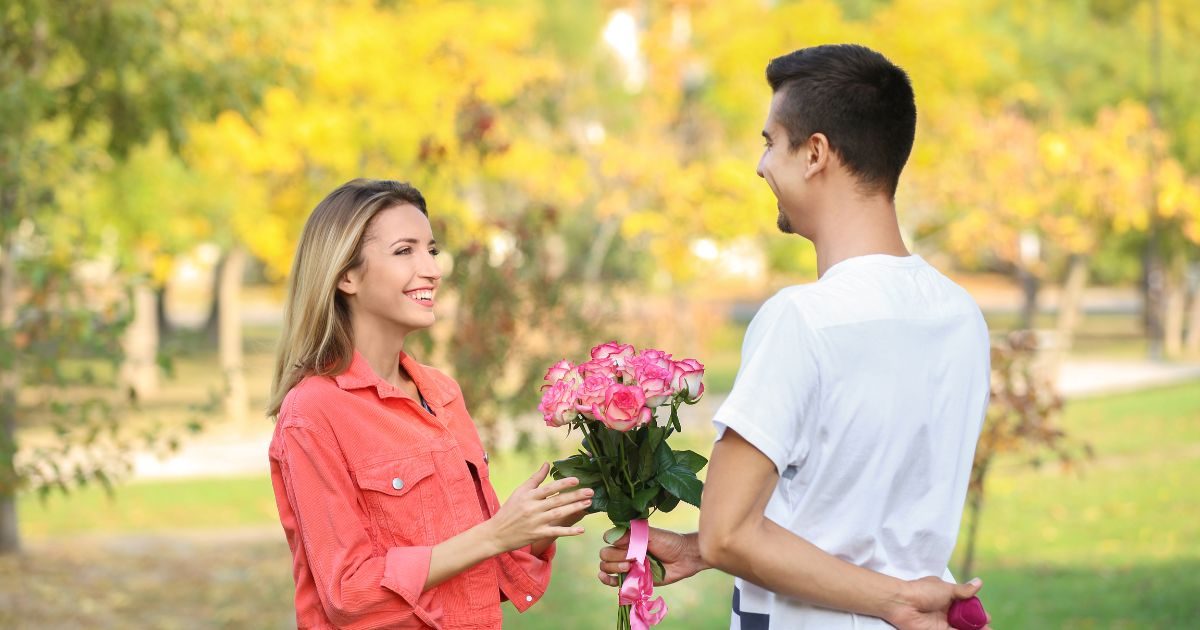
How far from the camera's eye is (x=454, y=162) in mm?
10500

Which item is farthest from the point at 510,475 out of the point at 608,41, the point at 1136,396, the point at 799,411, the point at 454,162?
the point at 608,41

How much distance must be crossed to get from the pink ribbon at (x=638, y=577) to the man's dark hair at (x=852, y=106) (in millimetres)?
839

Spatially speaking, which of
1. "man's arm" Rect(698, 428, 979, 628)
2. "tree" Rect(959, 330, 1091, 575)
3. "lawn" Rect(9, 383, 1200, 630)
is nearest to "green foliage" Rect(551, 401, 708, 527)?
"man's arm" Rect(698, 428, 979, 628)

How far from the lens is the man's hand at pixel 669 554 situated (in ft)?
8.80

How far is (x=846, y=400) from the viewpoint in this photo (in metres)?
2.29

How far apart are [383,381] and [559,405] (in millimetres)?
523

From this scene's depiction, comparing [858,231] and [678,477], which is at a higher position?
[858,231]

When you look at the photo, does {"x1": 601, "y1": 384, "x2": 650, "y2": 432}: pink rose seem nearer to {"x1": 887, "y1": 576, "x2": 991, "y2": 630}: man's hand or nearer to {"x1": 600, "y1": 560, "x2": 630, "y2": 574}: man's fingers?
{"x1": 600, "y1": 560, "x2": 630, "y2": 574}: man's fingers

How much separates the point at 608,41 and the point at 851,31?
15418 millimetres

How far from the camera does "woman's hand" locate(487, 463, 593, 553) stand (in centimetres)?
270

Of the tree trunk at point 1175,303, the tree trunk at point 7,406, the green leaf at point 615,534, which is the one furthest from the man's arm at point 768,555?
the tree trunk at point 1175,303

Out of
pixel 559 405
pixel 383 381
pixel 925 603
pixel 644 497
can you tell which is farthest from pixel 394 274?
pixel 925 603

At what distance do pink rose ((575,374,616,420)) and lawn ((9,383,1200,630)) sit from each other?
18.3ft

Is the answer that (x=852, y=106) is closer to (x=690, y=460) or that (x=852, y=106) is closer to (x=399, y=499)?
(x=690, y=460)
